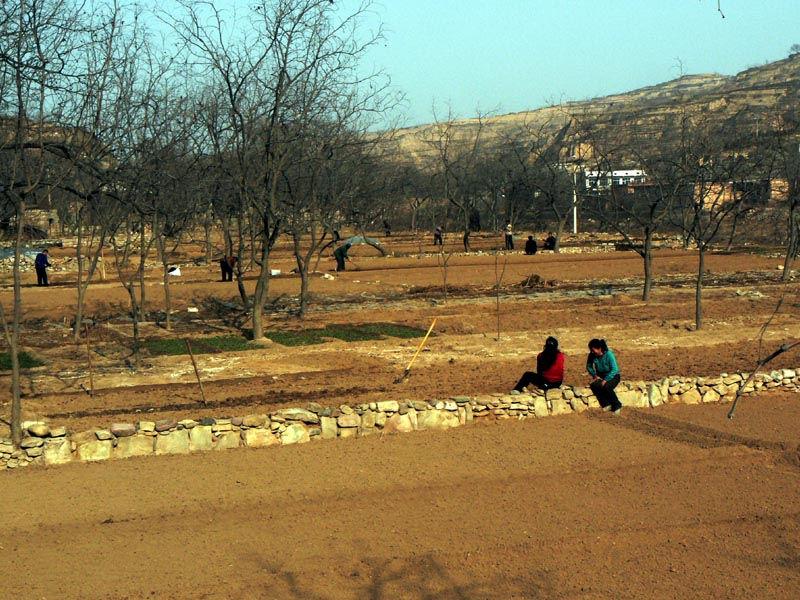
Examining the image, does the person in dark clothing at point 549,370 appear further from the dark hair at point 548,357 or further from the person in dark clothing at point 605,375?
the person in dark clothing at point 605,375

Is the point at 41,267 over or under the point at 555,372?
over

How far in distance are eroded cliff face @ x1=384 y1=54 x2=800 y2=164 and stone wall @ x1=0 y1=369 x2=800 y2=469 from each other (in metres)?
13.9

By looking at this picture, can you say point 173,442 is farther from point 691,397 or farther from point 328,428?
point 691,397

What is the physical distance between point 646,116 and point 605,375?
285 feet

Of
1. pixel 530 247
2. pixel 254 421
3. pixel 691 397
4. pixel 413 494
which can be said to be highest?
pixel 530 247

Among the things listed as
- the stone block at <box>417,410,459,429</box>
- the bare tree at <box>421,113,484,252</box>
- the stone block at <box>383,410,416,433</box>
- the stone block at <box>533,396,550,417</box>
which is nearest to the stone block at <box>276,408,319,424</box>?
the stone block at <box>383,410,416,433</box>

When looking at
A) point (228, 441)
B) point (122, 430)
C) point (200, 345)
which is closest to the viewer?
point (122, 430)

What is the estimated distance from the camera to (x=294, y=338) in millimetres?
21281

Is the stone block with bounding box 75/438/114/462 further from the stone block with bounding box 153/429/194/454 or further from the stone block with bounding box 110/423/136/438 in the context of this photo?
the stone block with bounding box 153/429/194/454

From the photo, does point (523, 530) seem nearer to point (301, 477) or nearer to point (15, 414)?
point (301, 477)

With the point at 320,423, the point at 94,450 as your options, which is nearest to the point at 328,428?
the point at 320,423

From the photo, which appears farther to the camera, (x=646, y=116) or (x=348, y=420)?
(x=646, y=116)

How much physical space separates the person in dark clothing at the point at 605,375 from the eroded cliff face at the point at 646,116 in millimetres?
14336

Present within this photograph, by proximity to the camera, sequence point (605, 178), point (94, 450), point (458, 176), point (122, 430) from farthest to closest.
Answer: point (458, 176) < point (605, 178) < point (122, 430) < point (94, 450)
